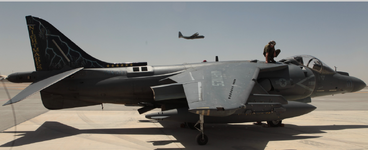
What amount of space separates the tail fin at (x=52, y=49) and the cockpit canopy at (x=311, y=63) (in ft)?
24.9

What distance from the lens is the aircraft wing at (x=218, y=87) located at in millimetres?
5277

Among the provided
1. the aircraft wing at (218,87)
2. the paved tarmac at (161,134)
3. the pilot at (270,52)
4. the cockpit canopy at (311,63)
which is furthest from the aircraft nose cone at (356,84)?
the aircraft wing at (218,87)

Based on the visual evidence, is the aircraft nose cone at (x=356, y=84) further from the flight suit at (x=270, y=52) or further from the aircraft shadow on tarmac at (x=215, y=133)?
the flight suit at (x=270, y=52)

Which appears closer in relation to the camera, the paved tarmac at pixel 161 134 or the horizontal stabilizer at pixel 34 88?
the horizontal stabilizer at pixel 34 88

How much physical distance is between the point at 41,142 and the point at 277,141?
24.8 ft

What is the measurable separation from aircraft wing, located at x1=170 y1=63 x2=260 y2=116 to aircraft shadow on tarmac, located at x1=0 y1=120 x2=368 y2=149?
1.62 meters

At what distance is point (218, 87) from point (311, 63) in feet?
17.7

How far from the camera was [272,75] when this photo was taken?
A: 872 centimetres

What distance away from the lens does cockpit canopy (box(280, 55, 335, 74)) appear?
934cm

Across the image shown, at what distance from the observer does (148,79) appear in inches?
336

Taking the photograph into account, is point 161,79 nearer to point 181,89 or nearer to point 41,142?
point 181,89

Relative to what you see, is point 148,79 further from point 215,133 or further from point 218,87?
point 215,133

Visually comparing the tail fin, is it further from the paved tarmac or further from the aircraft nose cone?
the aircraft nose cone

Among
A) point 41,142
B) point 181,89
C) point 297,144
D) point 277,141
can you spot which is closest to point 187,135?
point 181,89
